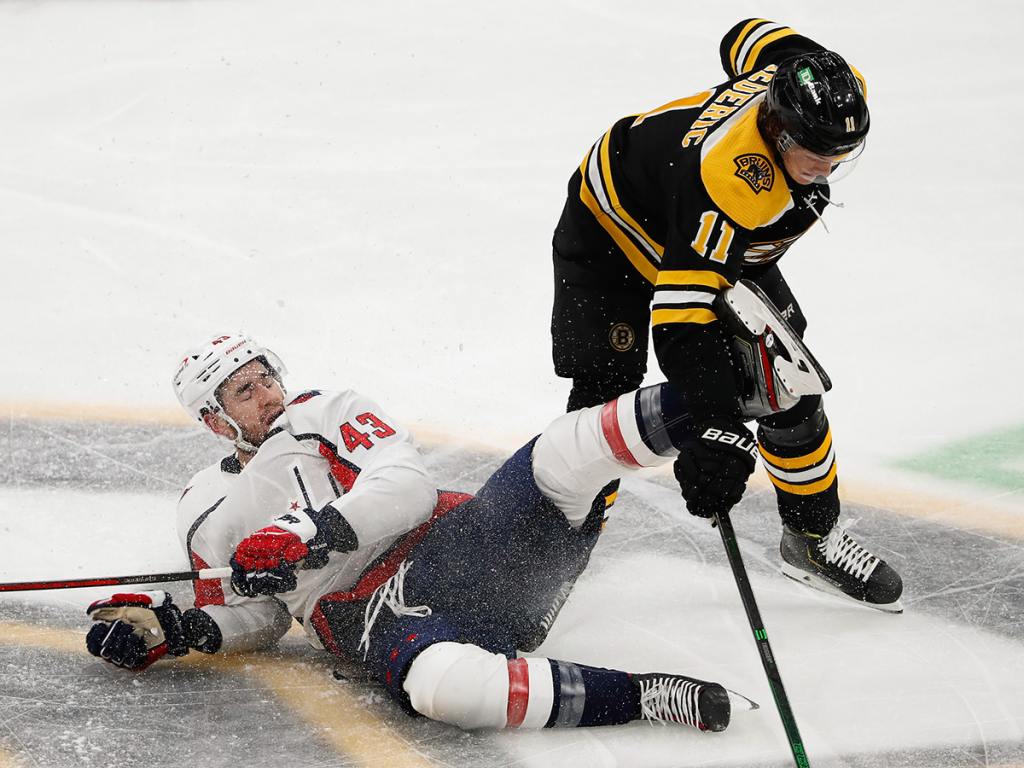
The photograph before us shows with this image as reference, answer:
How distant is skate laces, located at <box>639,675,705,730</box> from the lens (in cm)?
241

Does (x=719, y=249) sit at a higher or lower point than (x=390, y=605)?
higher

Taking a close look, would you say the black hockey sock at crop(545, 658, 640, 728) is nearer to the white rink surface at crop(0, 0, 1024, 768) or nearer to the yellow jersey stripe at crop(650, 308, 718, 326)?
the white rink surface at crop(0, 0, 1024, 768)

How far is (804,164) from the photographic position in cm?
248

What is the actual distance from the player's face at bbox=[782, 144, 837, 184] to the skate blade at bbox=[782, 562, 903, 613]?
100 cm

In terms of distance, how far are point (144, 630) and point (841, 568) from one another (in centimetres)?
154

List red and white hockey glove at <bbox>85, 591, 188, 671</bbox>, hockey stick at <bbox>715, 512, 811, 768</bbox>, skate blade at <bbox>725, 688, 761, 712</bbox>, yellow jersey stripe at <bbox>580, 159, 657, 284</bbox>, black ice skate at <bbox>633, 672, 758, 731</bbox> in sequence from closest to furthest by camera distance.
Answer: hockey stick at <bbox>715, 512, 811, 768</bbox> → black ice skate at <bbox>633, 672, 758, 731</bbox> → skate blade at <bbox>725, 688, 761, 712</bbox> → red and white hockey glove at <bbox>85, 591, 188, 671</bbox> → yellow jersey stripe at <bbox>580, 159, 657, 284</bbox>

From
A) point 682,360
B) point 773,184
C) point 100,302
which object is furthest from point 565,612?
point 100,302

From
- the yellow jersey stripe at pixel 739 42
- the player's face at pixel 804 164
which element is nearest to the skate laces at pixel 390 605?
the player's face at pixel 804 164

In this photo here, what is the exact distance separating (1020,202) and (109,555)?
3.64 meters

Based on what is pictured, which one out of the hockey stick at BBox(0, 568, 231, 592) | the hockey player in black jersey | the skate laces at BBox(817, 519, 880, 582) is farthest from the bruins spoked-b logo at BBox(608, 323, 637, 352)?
the hockey stick at BBox(0, 568, 231, 592)

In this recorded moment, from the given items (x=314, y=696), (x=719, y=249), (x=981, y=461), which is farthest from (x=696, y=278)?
(x=981, y=461)

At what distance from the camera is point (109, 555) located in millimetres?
3355

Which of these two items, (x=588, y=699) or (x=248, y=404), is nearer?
(x=588, y=699)

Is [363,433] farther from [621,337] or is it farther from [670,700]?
[670,700]
